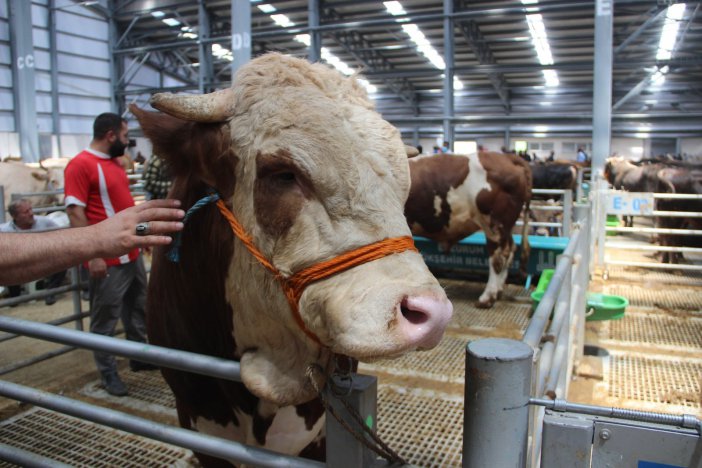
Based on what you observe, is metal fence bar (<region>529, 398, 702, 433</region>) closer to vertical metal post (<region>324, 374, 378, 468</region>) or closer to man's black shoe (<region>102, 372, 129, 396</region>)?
vertical metal post (<region>324, 374, 378, 468</region>)

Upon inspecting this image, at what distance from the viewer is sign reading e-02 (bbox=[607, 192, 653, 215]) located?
6.98 m

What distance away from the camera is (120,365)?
4.78 meters

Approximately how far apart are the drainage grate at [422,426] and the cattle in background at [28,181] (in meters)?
8.59

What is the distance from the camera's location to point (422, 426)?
3.57 m

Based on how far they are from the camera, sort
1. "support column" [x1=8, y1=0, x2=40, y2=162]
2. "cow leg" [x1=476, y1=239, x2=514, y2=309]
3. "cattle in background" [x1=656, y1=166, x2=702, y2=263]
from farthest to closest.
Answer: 1. "support column" [x1=8, y1=0, x2=40, y2=162]
2. "cattle in background" [x1=656, y1=166, x2=702, y2=263]
3. "cow leg" [x1=476, y1=239, x2=514, y2=309]

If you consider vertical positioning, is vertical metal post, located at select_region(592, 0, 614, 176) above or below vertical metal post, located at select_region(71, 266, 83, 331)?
above

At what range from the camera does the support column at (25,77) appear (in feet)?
57.3

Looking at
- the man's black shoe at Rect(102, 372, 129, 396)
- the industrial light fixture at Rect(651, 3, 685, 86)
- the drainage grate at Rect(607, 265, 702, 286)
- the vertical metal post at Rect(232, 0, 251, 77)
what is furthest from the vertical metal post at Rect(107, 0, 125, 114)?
the man's black shoe at Rect(102, 372, 129, 396)

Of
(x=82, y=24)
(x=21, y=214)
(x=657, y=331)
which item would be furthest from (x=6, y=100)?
(x=657, y=331)

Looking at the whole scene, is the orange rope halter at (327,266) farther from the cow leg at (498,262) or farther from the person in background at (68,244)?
the cow leg at (498,262)

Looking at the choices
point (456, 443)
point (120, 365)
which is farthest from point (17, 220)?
point (456, 443)

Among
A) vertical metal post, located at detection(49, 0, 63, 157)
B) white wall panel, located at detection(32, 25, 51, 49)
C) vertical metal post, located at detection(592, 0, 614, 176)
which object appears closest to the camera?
vertical metal post, located at detection(592, 0, 614, 176)

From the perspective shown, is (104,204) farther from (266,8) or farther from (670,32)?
(670,32)

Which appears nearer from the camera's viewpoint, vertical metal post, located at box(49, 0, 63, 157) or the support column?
the support column
